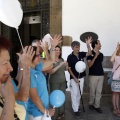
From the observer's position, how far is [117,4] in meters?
6.22

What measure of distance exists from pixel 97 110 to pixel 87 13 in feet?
8.11

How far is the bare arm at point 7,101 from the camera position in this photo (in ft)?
4.72

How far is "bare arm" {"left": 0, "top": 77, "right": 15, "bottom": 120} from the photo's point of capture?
1.44m

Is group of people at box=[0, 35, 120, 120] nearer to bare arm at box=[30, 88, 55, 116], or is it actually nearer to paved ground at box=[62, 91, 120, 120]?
bare arm at box=[30, 88, 55, 116]

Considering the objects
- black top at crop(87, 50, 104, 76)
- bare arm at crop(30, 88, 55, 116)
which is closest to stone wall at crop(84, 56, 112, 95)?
black top at crop(87, 50, 104, 76)

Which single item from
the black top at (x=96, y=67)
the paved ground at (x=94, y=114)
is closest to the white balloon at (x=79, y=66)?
the black top at (x=96, y=67)

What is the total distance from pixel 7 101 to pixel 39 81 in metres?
1.23

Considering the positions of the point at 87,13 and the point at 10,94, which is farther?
the point at 87,13

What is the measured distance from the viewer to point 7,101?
147cm

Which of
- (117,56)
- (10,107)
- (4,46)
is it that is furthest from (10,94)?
(117,56)

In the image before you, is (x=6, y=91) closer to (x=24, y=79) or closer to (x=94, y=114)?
(x=24, y=79)

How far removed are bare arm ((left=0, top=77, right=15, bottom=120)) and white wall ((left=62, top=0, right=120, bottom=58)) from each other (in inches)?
193

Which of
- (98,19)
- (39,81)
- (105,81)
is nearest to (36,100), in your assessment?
(39,81)

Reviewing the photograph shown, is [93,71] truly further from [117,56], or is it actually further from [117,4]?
[117,4]
